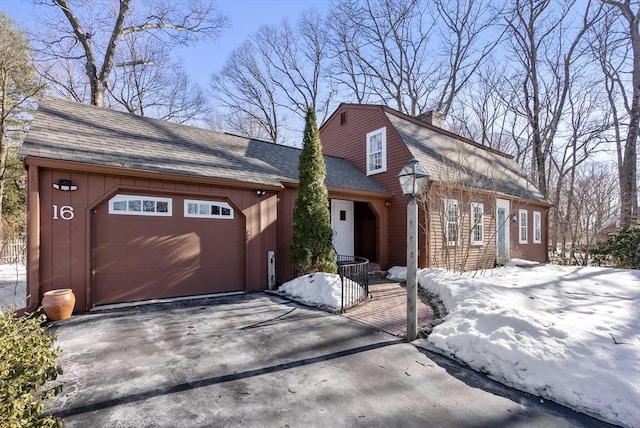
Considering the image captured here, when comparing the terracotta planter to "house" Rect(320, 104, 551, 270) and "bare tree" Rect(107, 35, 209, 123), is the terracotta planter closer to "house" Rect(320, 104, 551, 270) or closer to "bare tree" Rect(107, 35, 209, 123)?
"house" Rect(320, 104, 551, 270)

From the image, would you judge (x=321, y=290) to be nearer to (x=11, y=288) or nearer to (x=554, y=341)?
(x=554, y=341)

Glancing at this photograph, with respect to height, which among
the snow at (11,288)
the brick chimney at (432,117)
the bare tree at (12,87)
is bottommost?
the snow at (11,288)

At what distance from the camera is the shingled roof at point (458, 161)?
10.1m

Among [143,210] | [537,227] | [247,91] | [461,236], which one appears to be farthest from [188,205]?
[247,91]

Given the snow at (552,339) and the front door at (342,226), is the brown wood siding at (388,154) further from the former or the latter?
the snow at (552,339)

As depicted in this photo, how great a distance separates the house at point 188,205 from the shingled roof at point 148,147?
0.04 metres

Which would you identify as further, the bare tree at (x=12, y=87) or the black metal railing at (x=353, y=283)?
the bare tree at (x=12, y=87)

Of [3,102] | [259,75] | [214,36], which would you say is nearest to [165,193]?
[214,36]

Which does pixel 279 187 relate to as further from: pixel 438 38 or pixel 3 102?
pixel 438 38

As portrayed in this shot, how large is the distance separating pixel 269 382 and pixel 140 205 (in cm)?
491

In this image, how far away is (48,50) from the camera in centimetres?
1375

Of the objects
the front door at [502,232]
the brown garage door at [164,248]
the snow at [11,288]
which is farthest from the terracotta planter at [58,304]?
the front door at [502,232]

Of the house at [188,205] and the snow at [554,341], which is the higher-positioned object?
the house at [188,205]

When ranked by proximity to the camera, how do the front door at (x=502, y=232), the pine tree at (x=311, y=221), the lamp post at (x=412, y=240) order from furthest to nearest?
the front door at (x=502, y=232) → the pine tree at (x=311, y=221) → the lamp post at (x=412, y=240)
